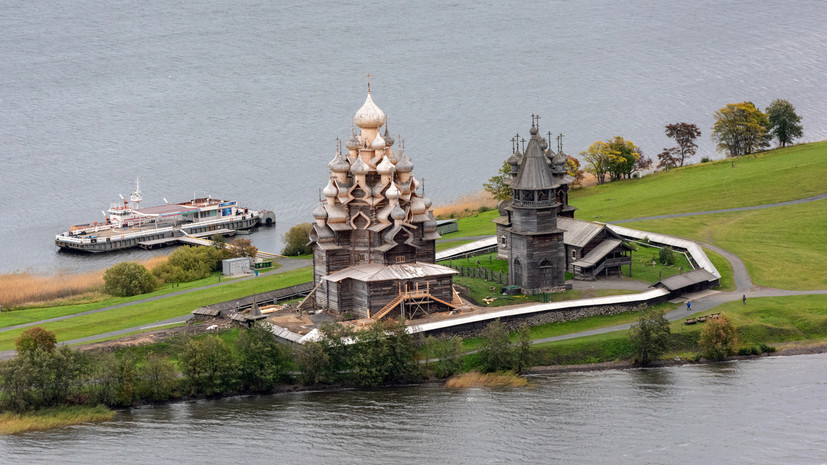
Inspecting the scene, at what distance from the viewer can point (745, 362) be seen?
76062 millimetres

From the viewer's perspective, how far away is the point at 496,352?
74.3 meters

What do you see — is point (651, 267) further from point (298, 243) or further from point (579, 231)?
point (298, 243)

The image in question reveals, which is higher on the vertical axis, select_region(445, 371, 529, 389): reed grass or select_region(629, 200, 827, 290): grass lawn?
select_region(629, 200, 827, 290): grass lawn

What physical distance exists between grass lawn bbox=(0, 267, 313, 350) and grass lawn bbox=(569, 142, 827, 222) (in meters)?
33.0

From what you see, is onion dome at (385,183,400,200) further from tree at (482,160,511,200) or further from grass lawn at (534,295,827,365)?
tree at (482,160,511,200)

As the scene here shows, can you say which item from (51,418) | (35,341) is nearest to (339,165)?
(35,341)

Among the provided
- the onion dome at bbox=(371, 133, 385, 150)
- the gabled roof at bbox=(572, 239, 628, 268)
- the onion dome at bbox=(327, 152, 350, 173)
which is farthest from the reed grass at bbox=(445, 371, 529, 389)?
the gabled roof at bbox=(572, 239, 628, 268)

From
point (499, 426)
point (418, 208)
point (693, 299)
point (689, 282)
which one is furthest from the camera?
point (689, 282)

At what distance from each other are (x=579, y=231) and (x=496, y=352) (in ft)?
69.5

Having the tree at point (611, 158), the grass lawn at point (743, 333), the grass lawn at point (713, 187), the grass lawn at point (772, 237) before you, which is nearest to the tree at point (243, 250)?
the grass lawn at point (713, 187)

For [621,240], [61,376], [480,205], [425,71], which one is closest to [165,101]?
[425,71]

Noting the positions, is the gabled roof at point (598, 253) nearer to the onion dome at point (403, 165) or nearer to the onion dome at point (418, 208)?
the onion dome at point (418, 208)

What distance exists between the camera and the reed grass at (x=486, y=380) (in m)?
73.0

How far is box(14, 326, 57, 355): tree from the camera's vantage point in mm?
Result: 71375
